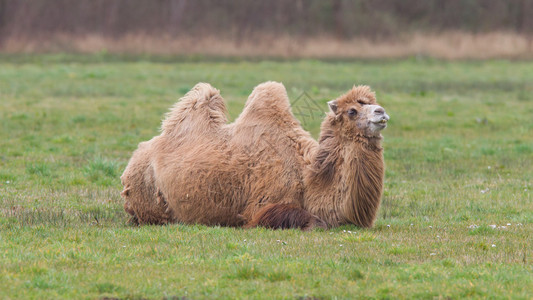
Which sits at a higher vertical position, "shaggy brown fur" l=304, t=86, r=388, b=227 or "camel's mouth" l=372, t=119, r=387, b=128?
"camel's mouth" l=372, t=119, r=387, b=128

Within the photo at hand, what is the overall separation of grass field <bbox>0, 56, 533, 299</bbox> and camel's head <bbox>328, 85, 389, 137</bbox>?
43.1 inches

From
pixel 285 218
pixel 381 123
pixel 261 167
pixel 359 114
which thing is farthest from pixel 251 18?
pixel 381 123

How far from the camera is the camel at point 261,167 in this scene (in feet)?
30.1

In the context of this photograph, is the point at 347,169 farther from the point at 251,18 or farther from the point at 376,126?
the point at 251,18

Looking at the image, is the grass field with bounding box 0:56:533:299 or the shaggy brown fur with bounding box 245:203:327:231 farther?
the shaggy brown fur with bounding box 245:203:327:231

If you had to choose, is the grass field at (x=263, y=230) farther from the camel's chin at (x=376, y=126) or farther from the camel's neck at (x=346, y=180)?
the camel's chin at (x=376, y=126)

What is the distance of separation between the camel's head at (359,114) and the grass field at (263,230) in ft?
3.59

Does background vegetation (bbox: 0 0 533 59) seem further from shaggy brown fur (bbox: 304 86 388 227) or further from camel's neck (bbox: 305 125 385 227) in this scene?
camel's neck (bbox: 305 125 385 227)

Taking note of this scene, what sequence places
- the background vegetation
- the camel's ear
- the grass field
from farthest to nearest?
the background vegetation → the camel's ear → the grass field

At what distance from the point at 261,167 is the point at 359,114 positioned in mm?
1278

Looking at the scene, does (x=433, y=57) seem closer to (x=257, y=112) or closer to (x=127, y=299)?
(x=257, y=112)

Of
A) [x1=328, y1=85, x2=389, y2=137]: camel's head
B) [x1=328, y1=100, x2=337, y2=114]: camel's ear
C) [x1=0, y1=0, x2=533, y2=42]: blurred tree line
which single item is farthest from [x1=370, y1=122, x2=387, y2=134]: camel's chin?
[x1=0, y1=0, x2=533, y2=42]: blurred tree line

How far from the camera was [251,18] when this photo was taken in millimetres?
47188

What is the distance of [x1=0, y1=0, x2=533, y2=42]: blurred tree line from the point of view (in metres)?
46.2
